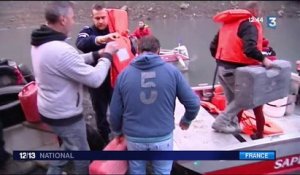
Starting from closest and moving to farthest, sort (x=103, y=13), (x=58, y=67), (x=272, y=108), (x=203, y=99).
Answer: (x=58, y=67)
(x=103, y=13)
(x=272, y=108)
(x=203, y=99)

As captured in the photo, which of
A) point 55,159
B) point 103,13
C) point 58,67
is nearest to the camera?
point 58,67

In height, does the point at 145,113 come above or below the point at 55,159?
above

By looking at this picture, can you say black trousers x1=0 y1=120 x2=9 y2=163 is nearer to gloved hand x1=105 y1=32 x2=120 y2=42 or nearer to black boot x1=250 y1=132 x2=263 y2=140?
gloved hand x1=105 y1=32 x2=120 y2=42

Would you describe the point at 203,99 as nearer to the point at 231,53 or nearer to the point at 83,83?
the point at 231,53

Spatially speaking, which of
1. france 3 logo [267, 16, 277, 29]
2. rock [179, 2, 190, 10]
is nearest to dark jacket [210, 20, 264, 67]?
france 3 logo [267, 16, 277, 29]

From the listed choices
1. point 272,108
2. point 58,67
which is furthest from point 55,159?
point 272,108

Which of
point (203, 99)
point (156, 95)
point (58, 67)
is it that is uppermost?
point (58, 67)

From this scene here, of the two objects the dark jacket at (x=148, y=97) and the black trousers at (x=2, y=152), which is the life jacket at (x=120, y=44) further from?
the black trousers at (x=2, y=152)

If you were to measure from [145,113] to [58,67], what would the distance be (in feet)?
1.71

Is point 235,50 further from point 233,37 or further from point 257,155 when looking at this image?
point 257,155

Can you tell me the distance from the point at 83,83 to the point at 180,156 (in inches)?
32.9

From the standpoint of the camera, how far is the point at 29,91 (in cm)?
232

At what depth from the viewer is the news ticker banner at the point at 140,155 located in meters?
2.12

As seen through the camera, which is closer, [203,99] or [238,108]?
[238,108]
